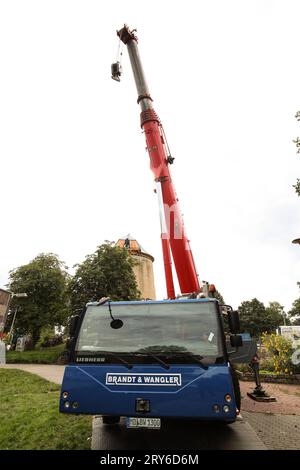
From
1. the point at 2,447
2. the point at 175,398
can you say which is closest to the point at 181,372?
the point at 175,398

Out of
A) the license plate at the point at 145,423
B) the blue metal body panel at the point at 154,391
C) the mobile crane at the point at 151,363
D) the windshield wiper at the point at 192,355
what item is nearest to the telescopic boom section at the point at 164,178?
the mobile crane at the point at 151,363

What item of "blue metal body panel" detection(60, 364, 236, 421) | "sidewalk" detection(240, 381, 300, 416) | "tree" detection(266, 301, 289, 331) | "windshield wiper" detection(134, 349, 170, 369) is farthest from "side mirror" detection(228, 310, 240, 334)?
"tree" detection(266, 301, 289, 331)

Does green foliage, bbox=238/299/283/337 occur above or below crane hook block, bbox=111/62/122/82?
below

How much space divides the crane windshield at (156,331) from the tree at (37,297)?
24909mm

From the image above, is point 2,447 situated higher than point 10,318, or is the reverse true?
point 10,318

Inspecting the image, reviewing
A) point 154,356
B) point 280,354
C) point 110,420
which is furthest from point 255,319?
point 154,356

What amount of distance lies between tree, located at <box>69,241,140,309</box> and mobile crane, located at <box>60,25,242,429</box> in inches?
658

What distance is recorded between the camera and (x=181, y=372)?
4.36m

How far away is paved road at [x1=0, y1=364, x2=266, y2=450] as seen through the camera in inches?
200

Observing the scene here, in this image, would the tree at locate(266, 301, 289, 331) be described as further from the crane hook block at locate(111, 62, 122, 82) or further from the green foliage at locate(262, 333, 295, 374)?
the crane hook block at locate(111, 62, 122, 82)

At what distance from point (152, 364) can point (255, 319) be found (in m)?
58.8

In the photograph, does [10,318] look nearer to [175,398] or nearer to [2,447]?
[2,447]

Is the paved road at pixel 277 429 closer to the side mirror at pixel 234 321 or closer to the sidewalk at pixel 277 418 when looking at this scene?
the sidewalk at pixel 277 418
